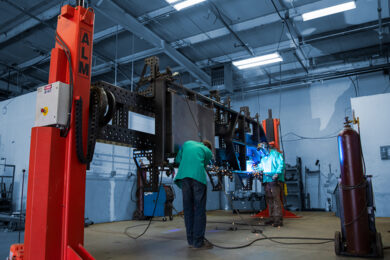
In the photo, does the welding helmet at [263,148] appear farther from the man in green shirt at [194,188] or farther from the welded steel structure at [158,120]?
the man in green shirt at [194,188]

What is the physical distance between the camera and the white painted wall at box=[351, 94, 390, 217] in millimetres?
10445

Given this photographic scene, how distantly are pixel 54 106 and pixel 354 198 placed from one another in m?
3.94

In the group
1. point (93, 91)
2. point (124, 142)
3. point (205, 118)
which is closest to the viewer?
point (93, 91)

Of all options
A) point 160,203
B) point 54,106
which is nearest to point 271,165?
point 160,203

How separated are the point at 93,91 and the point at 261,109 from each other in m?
13.3

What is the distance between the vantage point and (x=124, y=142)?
4168 mm

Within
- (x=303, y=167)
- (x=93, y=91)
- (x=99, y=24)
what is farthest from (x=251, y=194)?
(x=93, y=91)

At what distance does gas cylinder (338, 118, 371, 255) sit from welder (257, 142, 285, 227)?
3305 mm

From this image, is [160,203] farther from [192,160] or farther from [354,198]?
[354,198]

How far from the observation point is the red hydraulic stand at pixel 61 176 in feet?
9.68

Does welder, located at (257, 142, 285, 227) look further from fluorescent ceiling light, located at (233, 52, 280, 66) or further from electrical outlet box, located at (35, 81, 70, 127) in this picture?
electrical outlet box, located at (35, 81, 70, 127)

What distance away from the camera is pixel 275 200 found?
7617 mm

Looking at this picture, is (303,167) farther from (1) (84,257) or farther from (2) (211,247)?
(1) (84,257)

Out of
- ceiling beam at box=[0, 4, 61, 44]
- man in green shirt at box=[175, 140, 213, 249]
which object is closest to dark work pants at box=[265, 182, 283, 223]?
man in green shirt at box=[175, 140, 213, 249]
